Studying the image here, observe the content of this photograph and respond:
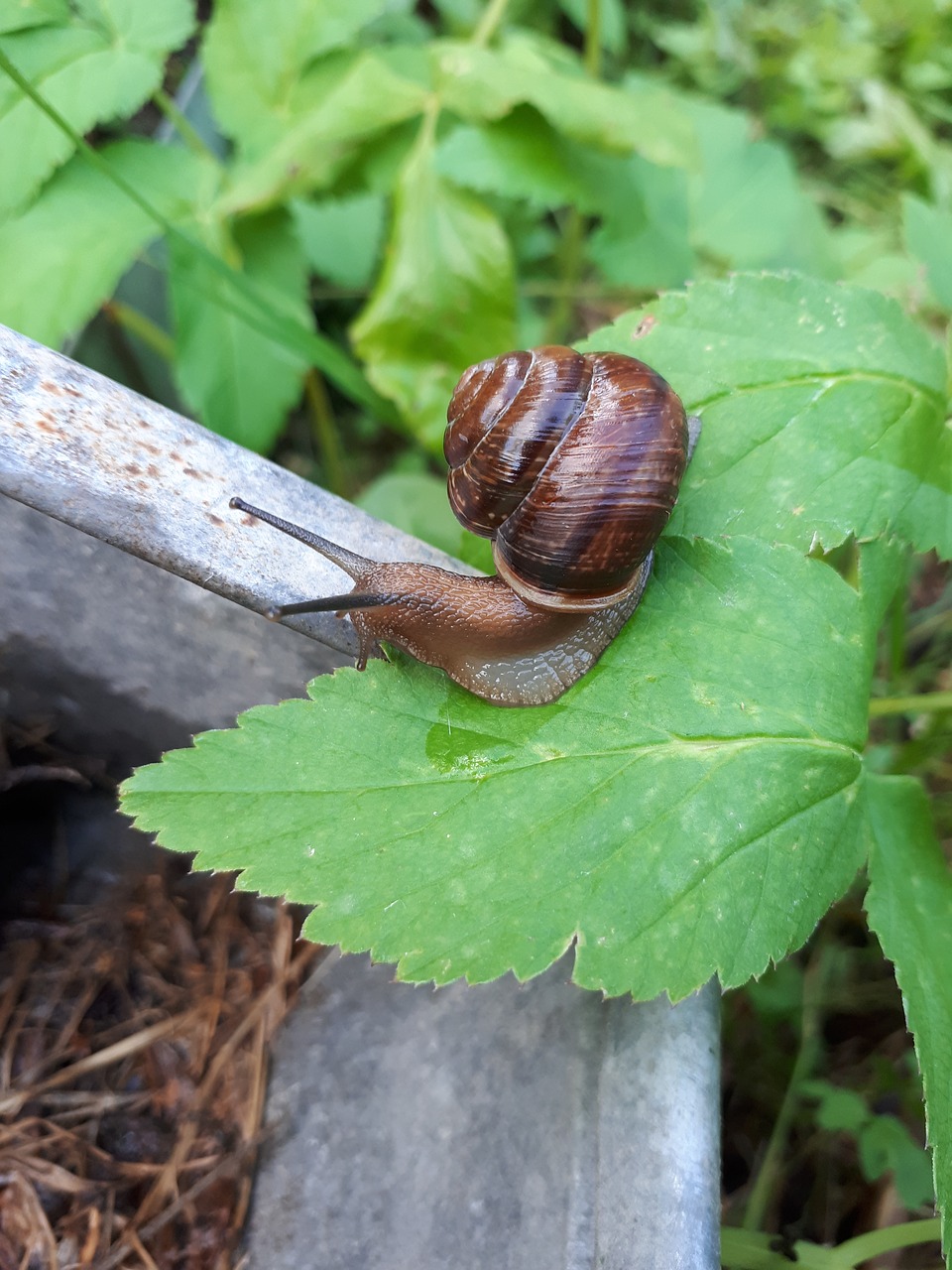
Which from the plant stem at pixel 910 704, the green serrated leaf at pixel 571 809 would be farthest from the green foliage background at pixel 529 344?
the plant stem at pixel 910 704

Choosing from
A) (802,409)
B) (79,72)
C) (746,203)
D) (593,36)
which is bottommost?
(746,203)

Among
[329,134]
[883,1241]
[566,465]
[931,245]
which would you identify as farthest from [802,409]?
[883,1241]

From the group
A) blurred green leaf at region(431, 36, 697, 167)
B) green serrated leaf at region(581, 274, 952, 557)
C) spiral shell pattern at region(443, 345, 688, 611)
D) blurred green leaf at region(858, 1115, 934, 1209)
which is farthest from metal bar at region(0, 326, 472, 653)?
blurred green leaf at region(858, 1115, 934, 1209)

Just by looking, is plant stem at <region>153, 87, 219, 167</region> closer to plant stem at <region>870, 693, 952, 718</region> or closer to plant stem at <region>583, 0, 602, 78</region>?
plant stem at <region>583, 0, 602, 78</region>

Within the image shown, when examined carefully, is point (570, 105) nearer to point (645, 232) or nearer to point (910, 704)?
point (645, 232)

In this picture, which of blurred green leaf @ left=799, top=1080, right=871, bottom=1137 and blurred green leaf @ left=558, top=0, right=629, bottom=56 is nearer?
blurred green leaf @ left=799, top=1080, right=871, bottom=1137

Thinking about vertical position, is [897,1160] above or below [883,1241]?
below
